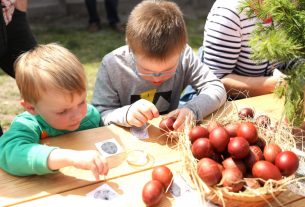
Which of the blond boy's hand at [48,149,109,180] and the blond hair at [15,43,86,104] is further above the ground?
the blond hair at [15,43,86,104]

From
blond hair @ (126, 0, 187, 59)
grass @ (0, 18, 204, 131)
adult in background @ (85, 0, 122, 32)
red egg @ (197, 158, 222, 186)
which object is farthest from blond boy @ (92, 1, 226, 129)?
adult in background @ (85, 0, 122, 32)

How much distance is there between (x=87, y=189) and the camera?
107 cm

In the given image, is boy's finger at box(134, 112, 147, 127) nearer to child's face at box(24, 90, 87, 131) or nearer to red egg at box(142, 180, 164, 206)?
child's face at box(24, 90, 87, 131)

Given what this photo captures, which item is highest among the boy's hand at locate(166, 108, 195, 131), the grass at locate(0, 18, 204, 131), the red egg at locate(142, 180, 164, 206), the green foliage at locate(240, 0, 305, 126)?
the green foliage at locate(240, 0, 305, 126)

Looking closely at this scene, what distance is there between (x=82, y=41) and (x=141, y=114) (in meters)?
3.46

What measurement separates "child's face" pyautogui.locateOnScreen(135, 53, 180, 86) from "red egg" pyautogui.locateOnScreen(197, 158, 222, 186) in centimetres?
57

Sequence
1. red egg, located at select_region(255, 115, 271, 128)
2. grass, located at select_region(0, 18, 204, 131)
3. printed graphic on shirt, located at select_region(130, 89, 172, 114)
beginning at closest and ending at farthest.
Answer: red egg, located at select_region(255, 115, 271, 128), printed graphic on shirt, located at select_region(130, 89, 172, 114), grass, located at select_region(0, 18, 204, 131)

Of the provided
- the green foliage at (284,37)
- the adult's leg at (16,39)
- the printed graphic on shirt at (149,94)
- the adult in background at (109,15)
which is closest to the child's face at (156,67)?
the printed graphic on shirt at (149,94)

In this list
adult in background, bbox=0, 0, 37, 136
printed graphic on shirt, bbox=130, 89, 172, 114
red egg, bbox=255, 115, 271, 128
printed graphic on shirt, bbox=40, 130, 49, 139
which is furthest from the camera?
adult in background, bbox=0, 0, 37, 136

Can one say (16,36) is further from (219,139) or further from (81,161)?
(219,139)

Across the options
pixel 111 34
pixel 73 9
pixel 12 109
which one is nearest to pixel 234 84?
pixel 12 109

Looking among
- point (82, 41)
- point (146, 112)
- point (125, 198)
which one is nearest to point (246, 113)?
point (146, 112)

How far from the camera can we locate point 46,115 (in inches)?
49.4

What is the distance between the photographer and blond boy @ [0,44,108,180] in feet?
3.55
